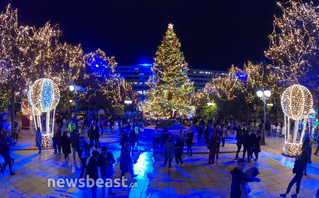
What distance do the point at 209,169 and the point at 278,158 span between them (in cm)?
536

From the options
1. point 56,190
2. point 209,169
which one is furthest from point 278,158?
point 56,190

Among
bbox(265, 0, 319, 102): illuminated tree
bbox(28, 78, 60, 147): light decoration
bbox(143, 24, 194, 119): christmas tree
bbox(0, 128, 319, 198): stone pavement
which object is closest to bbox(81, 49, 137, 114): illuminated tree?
bbox(143, 24, 194, 119): christmas tree

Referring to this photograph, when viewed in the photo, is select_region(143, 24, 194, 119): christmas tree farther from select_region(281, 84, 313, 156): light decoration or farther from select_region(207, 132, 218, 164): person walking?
select_region(207, 132, 218, 164): person walking

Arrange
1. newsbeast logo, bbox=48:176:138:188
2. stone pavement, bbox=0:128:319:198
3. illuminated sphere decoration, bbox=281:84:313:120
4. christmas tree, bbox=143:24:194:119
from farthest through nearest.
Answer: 1. christmas tree, bbox=143:24:194:119
2. illuminated sphere decoration, bbox=281:84:313:120
3. newsbeast logo, bbox=48:176:138:188
4. stone pavement, bbox=0:128:319:198

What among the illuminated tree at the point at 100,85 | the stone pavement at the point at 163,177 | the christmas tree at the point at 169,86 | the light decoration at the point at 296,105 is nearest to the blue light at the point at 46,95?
the stone pavement at the point at 163,177

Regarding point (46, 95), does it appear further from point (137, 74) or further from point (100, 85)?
point (137, 74)

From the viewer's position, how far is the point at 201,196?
742 centimetres

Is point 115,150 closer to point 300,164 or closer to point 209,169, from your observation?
point 209,169

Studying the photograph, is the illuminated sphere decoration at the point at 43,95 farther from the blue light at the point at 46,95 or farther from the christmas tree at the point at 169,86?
the christmas tree at the point at 169,86

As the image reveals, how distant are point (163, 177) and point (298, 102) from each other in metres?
9.41

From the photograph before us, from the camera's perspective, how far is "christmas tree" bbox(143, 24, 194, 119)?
983 inches

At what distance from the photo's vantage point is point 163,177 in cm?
935

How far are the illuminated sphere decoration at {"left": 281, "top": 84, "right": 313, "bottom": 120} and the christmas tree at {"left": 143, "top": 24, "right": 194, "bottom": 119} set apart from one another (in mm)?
11990

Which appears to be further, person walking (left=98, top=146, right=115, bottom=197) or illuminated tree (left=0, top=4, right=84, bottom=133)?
illuminated tree (left=0, top=4, right=84, bottom=133)
